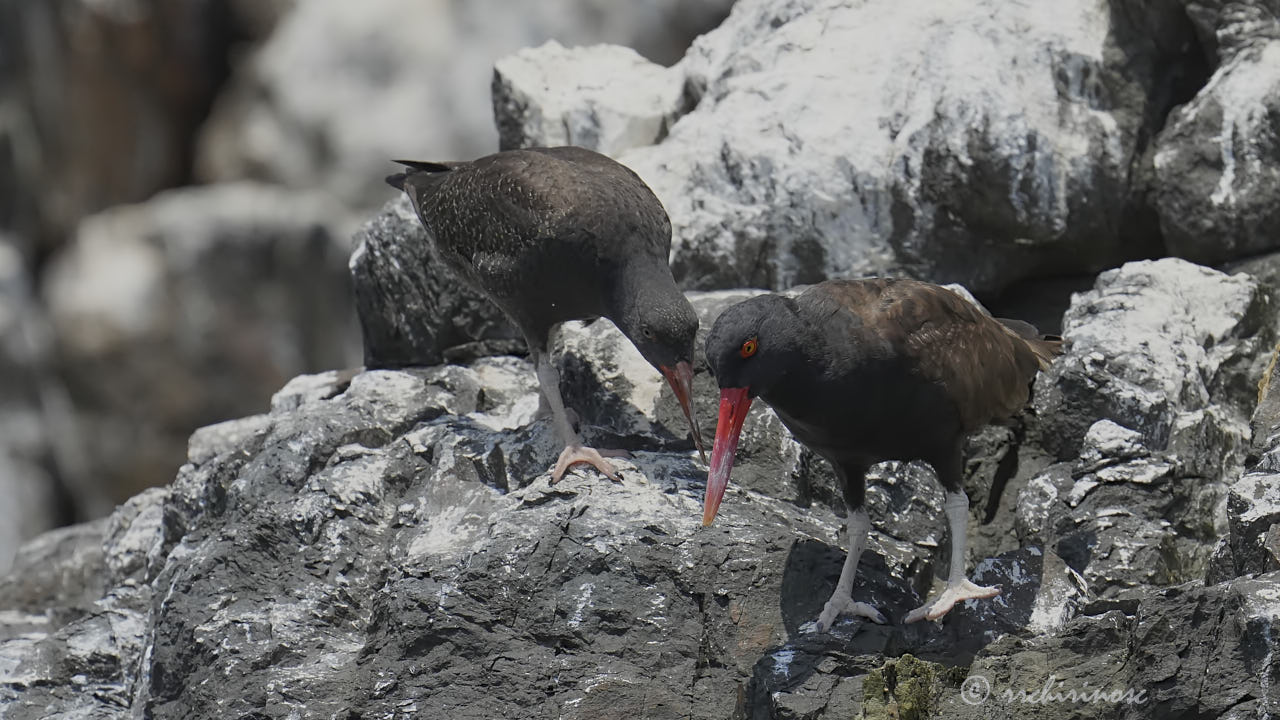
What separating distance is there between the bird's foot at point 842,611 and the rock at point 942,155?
3.03m

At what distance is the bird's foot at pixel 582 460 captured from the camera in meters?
5.99

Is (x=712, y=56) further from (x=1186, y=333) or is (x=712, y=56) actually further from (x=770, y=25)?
(x=1186, y=333)

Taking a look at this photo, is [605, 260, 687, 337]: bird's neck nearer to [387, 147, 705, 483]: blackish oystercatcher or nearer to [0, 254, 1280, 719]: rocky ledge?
[387, 147, 705, 483]: blackish oystercatcher

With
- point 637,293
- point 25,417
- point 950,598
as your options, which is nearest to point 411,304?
point 637,293

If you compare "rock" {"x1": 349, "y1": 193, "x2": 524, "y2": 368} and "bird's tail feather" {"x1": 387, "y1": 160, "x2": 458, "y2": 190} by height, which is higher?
"bird's tail feather" {"x1": 387, "y1": 160, "x2": 458, "y2": 190}

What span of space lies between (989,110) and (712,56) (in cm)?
228


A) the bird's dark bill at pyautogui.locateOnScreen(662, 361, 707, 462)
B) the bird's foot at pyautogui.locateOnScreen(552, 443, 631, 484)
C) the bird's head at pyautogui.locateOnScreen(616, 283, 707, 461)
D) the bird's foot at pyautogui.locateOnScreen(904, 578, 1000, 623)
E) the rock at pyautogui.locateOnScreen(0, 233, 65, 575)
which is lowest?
the rock at pyautogui.locateOnScreen(0, 233, 65, 575)

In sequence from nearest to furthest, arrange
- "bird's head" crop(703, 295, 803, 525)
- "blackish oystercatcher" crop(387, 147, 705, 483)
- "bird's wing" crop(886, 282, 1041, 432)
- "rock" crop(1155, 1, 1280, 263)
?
"bird's head" crop(703, 295, 803, 525)
"bird's wing" crop(886, 282, 1041, 432)
"blackish oystercatcher" crop(387, 147, 705, 483)
"rock" crop(1155, 1, 1280, 263)

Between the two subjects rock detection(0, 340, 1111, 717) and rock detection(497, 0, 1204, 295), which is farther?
rock detection(497, 0, 1204, 295)

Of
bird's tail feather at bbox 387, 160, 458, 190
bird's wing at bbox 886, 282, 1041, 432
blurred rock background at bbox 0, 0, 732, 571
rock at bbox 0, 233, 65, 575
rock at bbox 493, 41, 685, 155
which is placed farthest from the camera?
blurred rock background at bbox 0, 0, 732, 571

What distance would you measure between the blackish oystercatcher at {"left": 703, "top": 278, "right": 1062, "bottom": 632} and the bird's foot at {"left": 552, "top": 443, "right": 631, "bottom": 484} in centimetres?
80

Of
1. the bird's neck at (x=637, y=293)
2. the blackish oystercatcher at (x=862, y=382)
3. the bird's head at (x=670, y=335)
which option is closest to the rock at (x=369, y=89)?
the bird's neck at (x=637, y=293)

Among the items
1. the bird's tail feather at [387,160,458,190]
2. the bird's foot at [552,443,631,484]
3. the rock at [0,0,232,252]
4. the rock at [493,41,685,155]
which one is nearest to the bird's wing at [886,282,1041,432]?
the bird's foot at [552,443,631,484]

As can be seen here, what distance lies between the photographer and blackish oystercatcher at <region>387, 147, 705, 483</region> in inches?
240
